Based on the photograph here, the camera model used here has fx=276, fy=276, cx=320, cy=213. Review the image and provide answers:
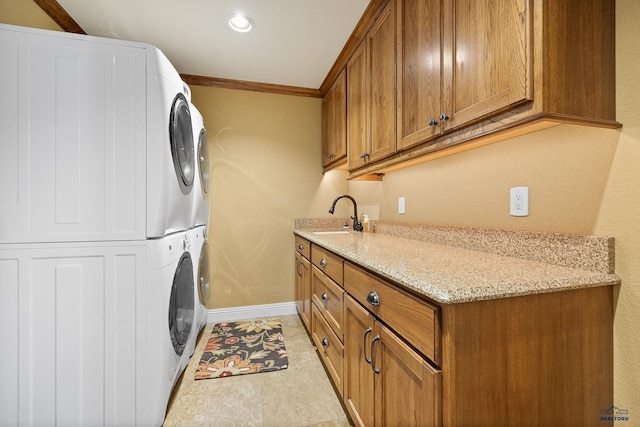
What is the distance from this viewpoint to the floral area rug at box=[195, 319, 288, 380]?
6.26ft

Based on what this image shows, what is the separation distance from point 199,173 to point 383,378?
1.82m

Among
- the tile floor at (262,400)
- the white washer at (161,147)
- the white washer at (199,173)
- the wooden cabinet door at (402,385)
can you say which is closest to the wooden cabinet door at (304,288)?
the tile floor at (262,400)

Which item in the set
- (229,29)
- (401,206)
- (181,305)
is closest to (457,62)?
(401,206)

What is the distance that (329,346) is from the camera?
1.67 m

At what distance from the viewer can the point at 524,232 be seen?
1.12 m

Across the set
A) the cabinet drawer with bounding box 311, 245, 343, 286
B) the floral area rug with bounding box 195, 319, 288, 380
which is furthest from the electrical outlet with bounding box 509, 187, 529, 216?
the floral area rug with bounding box 195, 319, 288, 380

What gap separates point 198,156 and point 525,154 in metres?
2.02

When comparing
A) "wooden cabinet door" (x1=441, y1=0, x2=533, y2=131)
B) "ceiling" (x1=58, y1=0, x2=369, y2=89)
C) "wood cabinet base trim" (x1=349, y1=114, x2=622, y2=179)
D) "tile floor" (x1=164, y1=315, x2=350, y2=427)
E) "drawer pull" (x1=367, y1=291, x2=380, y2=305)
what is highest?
"ceiling" (x1=58, y1=0, x2=369, y2=89)

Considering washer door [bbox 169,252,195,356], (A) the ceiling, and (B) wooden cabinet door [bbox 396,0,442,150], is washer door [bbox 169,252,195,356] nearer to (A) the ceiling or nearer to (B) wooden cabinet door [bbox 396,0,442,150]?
(B) wooden cabinet door [bbox 396,0,442,150]

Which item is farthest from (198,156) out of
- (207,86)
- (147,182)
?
(207,86)

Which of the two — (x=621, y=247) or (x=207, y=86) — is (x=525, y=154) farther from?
(x=207, y=86)

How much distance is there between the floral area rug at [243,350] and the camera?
6.26 feet

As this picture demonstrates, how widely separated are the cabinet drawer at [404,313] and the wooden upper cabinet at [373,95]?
81 cm

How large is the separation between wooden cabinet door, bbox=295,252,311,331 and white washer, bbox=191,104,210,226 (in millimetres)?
925
